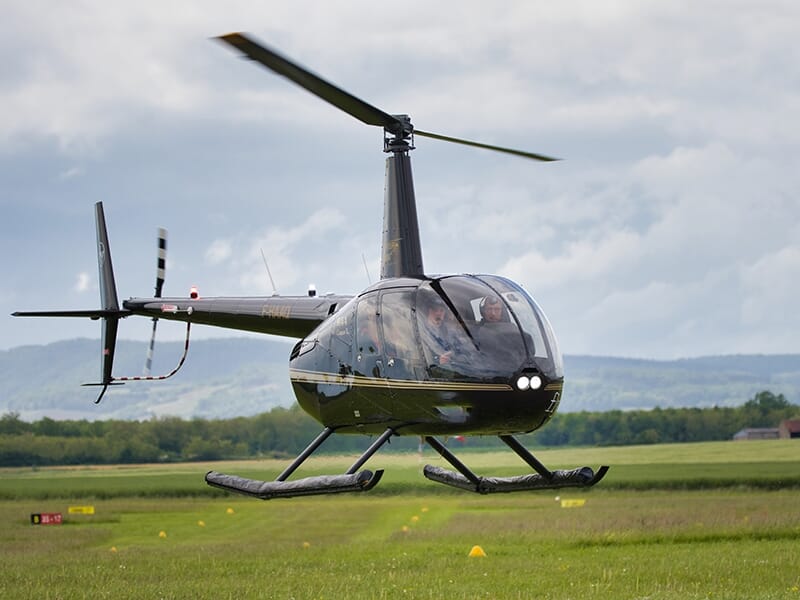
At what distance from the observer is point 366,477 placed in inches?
591

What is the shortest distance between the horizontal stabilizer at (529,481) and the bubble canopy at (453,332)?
1.98 meters

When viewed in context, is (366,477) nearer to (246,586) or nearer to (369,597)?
(369,597)

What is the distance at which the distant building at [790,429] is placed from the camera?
84.9 m

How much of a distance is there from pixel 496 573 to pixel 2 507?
28.4 m

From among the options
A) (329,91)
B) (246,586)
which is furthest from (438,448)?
(246,586)

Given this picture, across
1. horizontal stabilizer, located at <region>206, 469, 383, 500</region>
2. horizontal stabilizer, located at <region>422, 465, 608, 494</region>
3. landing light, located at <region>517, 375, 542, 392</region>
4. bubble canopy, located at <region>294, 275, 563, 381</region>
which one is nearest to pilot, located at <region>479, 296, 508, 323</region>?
bubble canopy, located at <region>294, 275, 563, 381</region>

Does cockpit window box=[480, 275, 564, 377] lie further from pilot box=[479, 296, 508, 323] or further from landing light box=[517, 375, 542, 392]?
landing light box=[517, 375, 542, 392]

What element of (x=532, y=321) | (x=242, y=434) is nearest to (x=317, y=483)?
(x=532, y=321)

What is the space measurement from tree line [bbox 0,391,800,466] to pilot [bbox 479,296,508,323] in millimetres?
26915

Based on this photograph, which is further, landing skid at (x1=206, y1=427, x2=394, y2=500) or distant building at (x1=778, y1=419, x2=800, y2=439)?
distant building at (x1=778, y1=419, x2=800, y2=439)

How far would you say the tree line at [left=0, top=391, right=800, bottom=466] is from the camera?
4988 centimetres

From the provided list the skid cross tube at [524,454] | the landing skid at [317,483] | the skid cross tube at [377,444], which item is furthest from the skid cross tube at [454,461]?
the landing skid at [317,483]

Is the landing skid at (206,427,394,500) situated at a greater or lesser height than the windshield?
lesser

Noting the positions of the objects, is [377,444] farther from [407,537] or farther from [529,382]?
[407,537]
